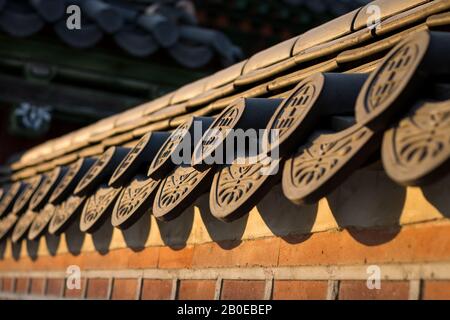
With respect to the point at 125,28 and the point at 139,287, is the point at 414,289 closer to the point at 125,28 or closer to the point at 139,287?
the point at 139,287

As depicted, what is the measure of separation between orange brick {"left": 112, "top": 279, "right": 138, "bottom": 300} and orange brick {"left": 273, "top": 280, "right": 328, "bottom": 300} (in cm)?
117

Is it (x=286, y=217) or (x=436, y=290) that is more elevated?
(x=286, y=217)

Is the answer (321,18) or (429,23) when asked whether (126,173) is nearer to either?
(429,23)

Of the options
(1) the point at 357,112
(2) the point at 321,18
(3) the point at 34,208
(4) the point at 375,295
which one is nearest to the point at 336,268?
(4) the point at 375,295

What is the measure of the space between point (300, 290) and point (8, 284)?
3489mm

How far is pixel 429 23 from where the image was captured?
2066 mm

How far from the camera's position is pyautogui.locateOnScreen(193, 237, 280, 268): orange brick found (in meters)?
2.64

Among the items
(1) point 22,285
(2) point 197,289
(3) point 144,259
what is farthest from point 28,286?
(2) point 197,289

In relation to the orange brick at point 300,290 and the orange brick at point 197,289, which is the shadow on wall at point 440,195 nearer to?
the orange brick at point 300,290

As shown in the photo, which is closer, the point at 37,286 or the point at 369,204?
the point at 369,204

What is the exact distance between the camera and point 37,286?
4828 mm

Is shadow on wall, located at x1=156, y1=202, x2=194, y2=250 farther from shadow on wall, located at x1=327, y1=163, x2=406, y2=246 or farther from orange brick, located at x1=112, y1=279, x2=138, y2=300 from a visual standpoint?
shadow on wall, located at x1=327, y1=163, x2=406, y2=246

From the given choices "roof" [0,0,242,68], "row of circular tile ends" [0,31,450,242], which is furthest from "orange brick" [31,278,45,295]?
"roof" [0,0,242,68]
